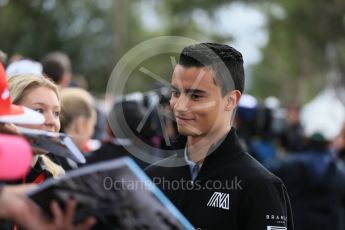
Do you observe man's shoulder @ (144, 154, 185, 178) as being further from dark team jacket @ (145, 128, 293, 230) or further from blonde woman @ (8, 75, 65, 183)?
blonde woman @ (8, 75, 65, 183)

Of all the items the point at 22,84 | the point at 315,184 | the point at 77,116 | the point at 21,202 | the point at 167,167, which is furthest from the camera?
the point at 315,184

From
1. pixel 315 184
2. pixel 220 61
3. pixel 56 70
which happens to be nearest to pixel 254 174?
pixel 220 61

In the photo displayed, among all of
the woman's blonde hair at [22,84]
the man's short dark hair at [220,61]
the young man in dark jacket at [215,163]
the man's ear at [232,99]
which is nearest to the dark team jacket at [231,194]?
the young man in dark jacket at [215,163]

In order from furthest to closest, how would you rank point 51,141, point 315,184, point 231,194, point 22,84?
1. point 315,184
2. point 22,84
3. point 231,194
4. point 51,141

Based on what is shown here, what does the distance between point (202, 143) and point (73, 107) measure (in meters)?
2.35

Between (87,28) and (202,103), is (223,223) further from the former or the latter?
(87,28)

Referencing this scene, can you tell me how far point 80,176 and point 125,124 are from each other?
3.84m

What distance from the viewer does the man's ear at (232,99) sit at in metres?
3.34

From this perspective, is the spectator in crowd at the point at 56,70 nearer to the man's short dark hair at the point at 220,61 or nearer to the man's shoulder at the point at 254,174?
the man's short dark hair at the point at 220,61

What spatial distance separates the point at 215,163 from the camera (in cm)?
327

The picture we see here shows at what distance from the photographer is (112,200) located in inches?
87.7

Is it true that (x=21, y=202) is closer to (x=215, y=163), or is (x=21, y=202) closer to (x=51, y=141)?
(x=51, y=141)

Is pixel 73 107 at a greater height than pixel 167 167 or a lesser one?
greater

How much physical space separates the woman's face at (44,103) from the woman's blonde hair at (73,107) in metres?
1.70
